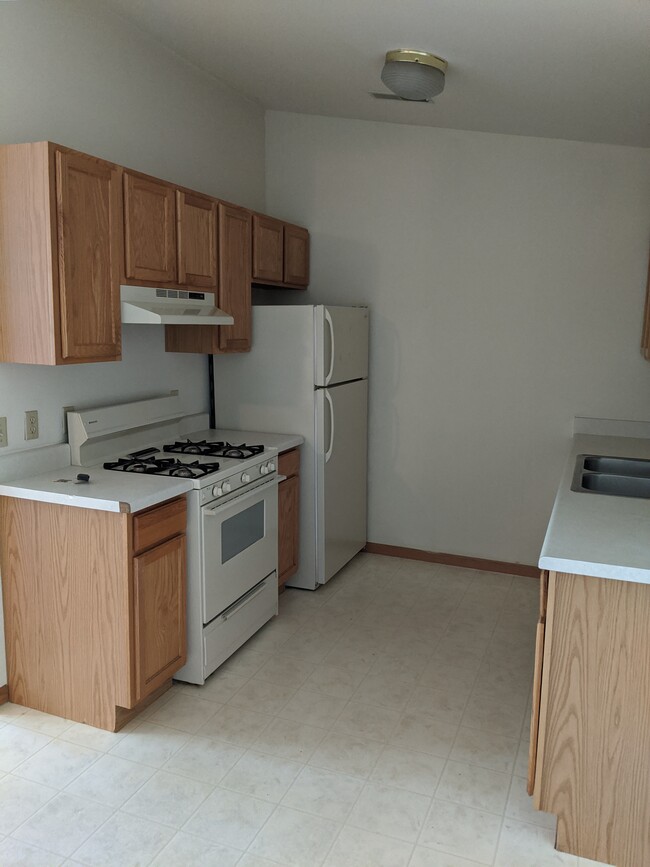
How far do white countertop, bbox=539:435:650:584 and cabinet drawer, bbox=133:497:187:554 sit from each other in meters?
1.40

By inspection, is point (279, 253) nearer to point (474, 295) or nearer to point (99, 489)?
point (474, 295)

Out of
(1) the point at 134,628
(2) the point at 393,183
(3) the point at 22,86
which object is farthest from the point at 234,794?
(2) the point at 393,183

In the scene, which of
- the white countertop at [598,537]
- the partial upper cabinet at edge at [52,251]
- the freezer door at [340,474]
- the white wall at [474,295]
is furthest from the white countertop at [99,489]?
the white wall at [474,295]

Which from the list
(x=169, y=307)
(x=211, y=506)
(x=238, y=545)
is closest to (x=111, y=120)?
(x=169, y=307)

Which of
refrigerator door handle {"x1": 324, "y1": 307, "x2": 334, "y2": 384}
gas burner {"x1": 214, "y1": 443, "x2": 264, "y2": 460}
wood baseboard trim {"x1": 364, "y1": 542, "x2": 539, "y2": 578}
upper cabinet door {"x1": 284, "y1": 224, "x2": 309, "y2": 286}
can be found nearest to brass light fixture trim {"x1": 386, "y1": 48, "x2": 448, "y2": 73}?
refrigerator door handle {"x1": 324, "y1": 307, "x2": 334, "y2": 384}

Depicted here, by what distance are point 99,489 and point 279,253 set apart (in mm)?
2049

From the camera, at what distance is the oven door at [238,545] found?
9.70 feet

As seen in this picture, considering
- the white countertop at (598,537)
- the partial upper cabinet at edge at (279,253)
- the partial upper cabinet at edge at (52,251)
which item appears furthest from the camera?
the partial upper cabinet at edge at (279,253)

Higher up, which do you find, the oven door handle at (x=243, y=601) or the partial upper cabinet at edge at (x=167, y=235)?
the partial upper cabinet at edge at (x=167, y=235)

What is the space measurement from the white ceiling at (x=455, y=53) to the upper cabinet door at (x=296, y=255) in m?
0.73

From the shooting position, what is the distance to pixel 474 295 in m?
4.25

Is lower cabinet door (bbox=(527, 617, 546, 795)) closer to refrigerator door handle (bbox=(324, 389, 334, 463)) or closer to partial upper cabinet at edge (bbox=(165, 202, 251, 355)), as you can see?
refrigerator door handle (bbox=(324, 389, 334, 463))

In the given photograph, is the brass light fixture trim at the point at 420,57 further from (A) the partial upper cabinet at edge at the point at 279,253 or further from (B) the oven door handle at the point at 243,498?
(B) the oven door handle at the point at 243,498

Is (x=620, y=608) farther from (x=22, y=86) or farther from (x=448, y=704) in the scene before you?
(x=22, y=86)
